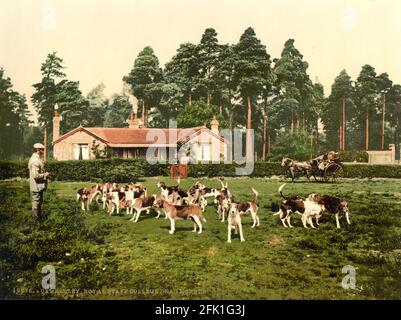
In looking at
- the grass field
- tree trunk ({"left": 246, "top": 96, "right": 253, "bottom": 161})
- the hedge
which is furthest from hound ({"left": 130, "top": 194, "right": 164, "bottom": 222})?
tree trunk ({"left": 246, "top": 96, "right": 253, "bottom": 161})

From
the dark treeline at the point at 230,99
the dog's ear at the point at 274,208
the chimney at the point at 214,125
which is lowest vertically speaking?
the dog's ear at the point at 274,208

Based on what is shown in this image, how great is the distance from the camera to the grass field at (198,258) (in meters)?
8.16

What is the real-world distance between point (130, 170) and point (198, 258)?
12945 mm

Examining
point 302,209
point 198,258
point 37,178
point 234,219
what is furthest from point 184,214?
point 37,178

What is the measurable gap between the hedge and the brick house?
3.53 meters

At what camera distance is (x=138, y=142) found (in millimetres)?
29828

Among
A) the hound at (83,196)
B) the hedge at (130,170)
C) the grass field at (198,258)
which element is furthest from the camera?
the hedge at (130,170)

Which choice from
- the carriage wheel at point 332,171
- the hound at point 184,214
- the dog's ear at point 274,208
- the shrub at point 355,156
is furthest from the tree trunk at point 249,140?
the hound at point 184,214

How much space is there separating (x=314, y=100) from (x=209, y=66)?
2273cm

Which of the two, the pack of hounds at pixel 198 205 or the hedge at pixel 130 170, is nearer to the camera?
the pack of hounds at pixel 198 205

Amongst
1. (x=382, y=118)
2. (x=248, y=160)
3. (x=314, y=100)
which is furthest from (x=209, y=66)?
(x=382, y=118)

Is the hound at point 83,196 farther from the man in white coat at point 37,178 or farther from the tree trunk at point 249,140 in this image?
the tree trunk at point 249,140

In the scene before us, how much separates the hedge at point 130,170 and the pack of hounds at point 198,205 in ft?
19.7

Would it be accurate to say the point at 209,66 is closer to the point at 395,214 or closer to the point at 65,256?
the point at 395,214
